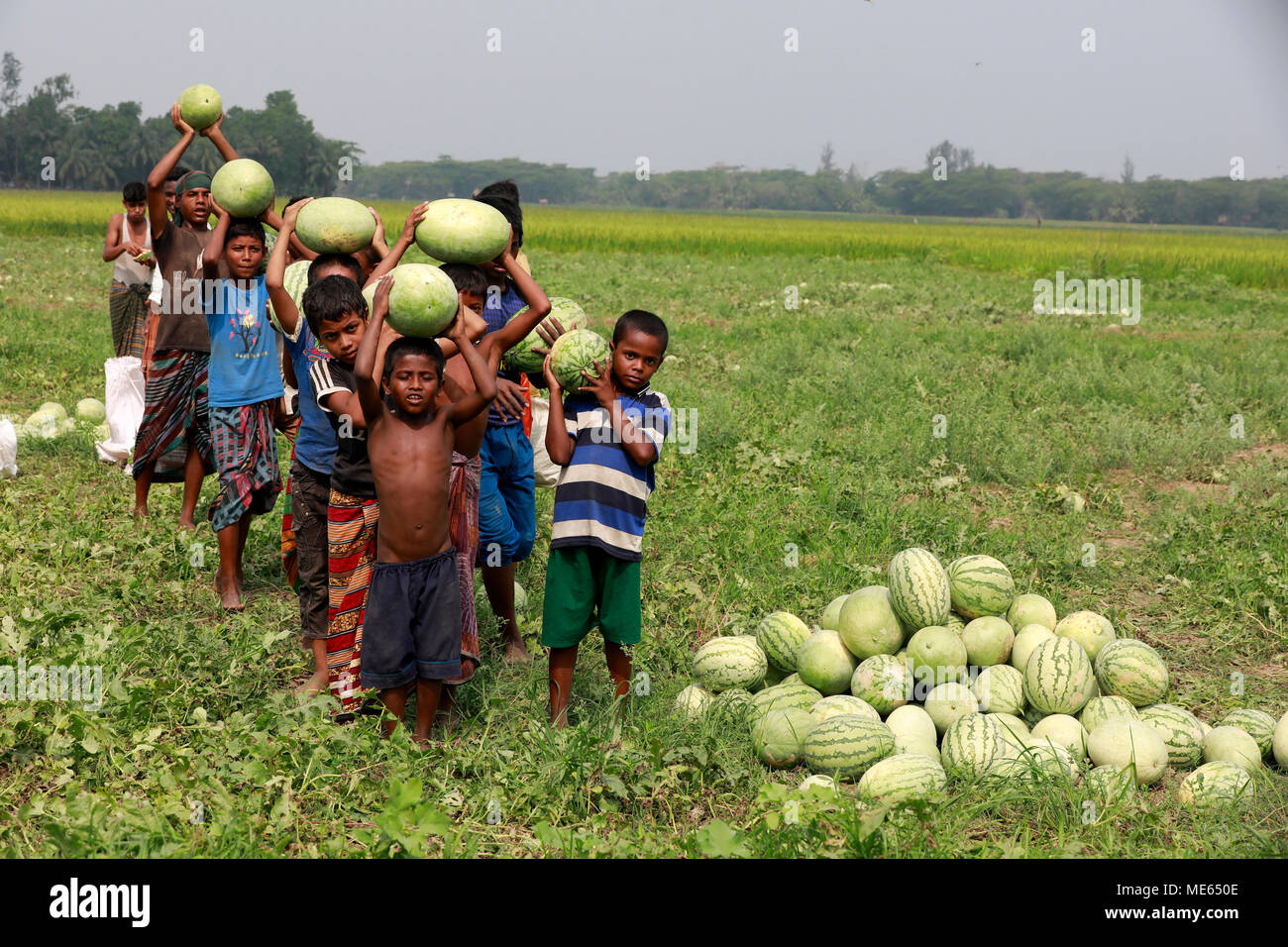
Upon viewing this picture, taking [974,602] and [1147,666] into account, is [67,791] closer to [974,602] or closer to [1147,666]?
[974,602]

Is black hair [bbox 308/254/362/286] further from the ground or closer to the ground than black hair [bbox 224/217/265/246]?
closer to the ground

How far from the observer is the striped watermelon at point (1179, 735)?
418 cm

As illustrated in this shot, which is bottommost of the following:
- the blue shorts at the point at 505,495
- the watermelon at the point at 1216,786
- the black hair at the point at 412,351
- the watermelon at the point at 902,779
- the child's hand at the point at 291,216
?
the watermelon at the point at 1216,786

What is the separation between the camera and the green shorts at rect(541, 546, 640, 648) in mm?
4156

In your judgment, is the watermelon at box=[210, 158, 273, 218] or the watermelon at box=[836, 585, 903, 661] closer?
the watermelon at box=[836, 585, 903, 661]

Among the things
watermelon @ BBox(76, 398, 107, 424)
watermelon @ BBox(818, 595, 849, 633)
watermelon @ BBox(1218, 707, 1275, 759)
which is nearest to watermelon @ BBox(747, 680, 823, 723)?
watermelon @ BBox(818, 595, 849, 633)

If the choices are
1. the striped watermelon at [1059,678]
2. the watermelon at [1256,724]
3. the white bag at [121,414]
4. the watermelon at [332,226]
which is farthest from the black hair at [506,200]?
the white bag at [121,414]

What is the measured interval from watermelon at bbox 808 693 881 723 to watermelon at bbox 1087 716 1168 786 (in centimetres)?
89

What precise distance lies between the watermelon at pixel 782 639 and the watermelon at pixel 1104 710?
1293mm

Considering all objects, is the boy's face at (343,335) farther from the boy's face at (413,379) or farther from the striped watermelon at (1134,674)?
the striped watermelon at (1134,674)

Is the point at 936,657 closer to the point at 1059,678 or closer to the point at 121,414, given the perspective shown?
the point at 1059,678

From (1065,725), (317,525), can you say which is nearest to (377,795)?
(317,525)

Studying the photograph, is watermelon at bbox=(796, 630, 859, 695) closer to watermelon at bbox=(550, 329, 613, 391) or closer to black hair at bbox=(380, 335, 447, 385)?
watermelon at bbox=(550, 329, 613, 391)

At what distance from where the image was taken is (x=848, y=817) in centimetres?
325
